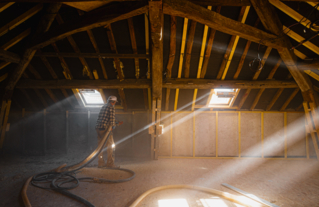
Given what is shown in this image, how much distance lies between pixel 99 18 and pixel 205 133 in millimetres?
4432

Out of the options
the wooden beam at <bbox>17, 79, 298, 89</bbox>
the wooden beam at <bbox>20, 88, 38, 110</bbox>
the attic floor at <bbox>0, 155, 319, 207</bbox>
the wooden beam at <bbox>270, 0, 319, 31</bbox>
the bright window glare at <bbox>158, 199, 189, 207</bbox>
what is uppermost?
the wooden beam at <bbox>270, 0, 319, 31</bbox>

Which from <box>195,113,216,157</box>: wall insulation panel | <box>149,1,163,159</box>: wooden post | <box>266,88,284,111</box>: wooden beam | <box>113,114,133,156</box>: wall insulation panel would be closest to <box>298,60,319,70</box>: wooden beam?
<box>266,88,284,111</box>: wooden beam

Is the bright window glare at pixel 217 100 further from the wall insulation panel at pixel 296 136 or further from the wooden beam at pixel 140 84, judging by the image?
the wall insulation panel at pixel 296 136

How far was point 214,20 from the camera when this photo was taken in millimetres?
3145

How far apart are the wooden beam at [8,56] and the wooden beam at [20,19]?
379 mm

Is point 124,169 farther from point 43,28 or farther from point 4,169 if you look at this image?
point 43,28

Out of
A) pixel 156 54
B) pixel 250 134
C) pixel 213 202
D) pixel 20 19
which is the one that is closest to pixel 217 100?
pixel 250 134

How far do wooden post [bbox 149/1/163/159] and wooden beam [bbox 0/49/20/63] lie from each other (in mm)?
3111

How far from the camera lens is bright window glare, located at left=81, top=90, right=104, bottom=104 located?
5.57m

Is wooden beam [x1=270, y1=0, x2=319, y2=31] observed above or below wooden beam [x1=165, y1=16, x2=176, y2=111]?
above

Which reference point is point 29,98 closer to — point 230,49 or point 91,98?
point 91,98

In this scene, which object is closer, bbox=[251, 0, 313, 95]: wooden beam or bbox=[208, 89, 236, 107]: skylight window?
bbox=[251, 0, 313, 95]: wooden beam

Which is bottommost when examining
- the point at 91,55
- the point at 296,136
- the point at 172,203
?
the point at 172,203

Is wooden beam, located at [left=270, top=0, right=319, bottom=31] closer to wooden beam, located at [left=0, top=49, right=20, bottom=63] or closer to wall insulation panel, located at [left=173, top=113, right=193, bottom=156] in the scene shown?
wall insulation panel, located at [left=173, top=113, right=193, bottom=156]
